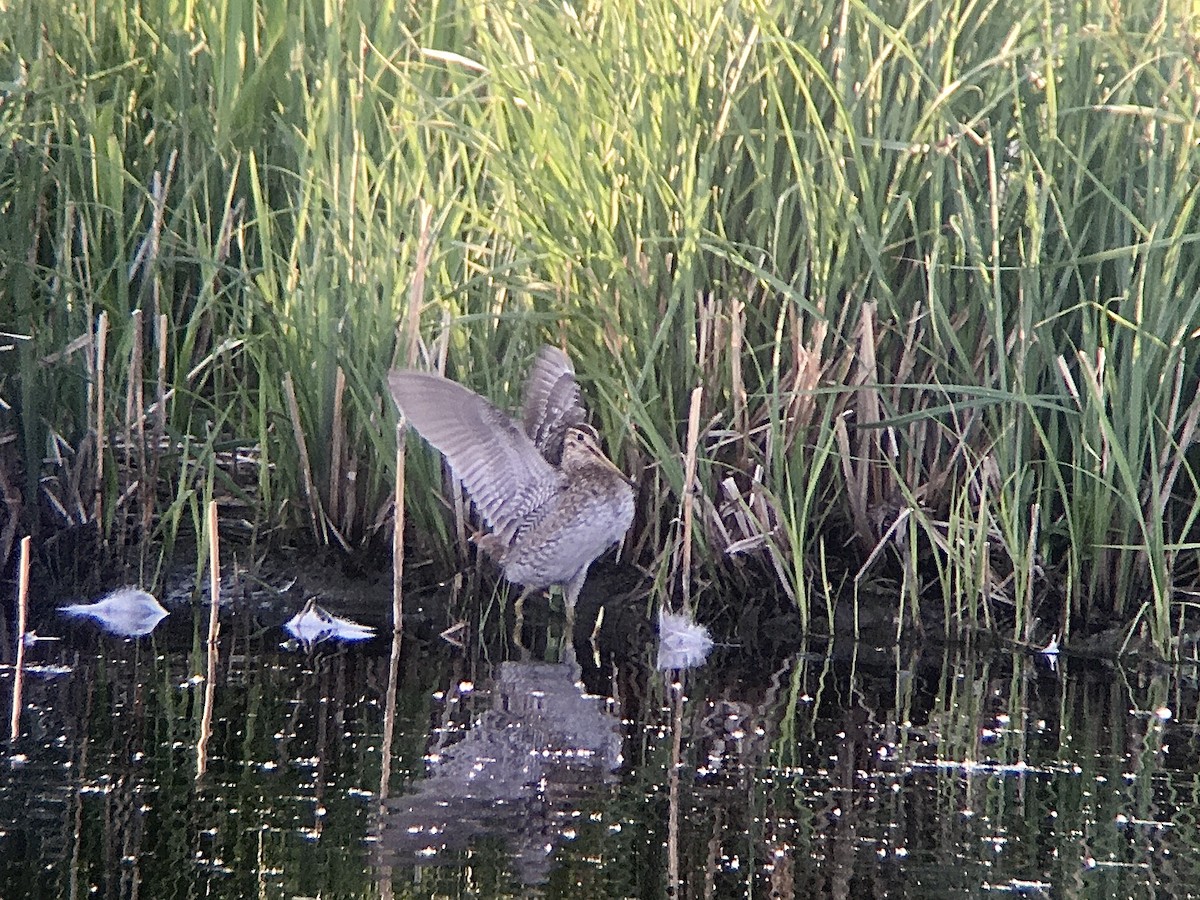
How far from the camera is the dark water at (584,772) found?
327cm

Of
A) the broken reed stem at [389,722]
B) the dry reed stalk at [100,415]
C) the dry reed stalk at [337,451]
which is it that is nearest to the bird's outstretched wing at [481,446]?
the dry reed stalk at [337,451]

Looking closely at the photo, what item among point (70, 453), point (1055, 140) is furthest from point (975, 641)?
point (70, 453)

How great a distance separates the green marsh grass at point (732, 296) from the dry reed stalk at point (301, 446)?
0.05 feet

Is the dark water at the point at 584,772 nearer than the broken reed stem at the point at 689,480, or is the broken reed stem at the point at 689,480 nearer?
the dark water at the point at 584,772

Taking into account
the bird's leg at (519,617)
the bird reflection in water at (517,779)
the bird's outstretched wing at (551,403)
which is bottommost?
the bird reflection in water at (517,779)

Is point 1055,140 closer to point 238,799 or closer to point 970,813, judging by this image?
point 970,813

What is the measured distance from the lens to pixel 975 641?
4977mm

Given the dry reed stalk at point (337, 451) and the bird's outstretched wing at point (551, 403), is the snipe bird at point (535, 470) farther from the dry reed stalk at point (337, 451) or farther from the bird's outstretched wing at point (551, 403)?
the dry reed stalk at point (337, 451)

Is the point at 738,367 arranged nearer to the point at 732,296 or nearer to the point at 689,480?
the point at 732,296

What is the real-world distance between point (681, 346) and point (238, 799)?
199 cm

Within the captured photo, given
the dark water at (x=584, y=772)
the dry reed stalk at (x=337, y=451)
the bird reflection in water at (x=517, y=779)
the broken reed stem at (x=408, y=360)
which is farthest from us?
the dry reed stalk at (x=337, y=451)

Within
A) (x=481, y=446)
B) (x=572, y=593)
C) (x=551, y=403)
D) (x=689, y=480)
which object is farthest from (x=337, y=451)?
(x=689, y=480)

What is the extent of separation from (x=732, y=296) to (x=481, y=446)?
759 mm

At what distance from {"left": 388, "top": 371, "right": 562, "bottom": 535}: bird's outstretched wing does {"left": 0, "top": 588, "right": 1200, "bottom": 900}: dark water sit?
39 centimetres
